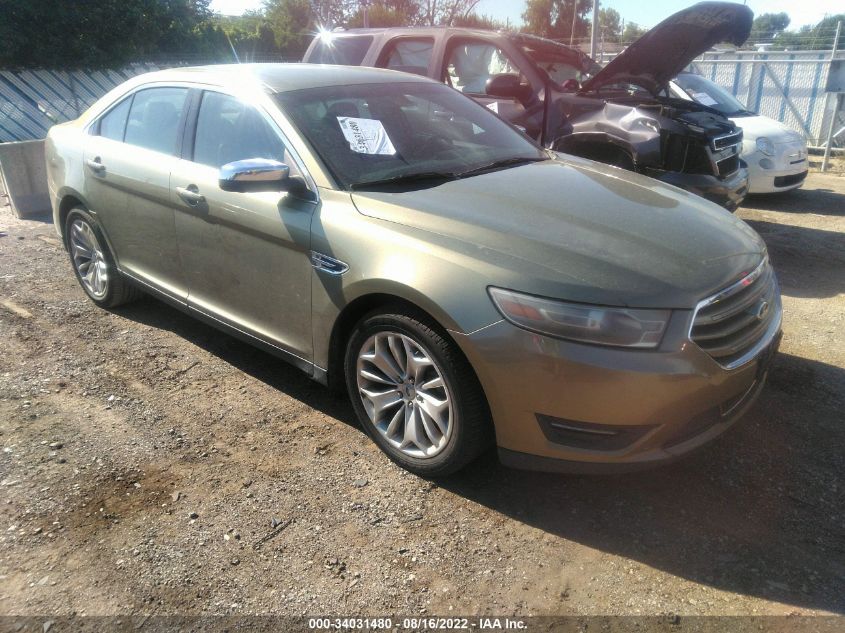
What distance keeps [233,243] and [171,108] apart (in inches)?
45.3

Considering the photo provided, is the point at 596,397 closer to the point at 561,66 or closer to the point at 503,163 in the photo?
the point at 503,163

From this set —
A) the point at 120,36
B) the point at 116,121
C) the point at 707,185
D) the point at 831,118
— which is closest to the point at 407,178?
the point at 116,121

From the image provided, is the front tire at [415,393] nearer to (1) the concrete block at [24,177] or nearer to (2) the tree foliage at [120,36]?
(1) the concrete block at [24,177]

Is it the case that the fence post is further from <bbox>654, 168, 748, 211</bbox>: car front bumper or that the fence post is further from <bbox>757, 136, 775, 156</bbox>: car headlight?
<bbox>654, 168, 748, 211</bbox>: car front bumper

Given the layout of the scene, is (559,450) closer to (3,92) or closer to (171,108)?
(171,108)

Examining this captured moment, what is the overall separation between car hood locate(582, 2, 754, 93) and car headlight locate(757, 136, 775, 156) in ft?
7.62

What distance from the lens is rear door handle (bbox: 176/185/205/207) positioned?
3.73m

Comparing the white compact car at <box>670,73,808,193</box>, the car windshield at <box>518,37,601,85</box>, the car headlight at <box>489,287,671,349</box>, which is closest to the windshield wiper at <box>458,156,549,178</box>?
the car headlight at <box>489,287,671,349</box>

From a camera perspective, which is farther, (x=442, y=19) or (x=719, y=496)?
(x=442, y=19)

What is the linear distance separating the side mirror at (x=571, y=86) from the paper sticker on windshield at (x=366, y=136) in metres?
3.48

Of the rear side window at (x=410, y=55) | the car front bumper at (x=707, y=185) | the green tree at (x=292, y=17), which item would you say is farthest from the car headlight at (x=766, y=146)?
the green tree at (x=292, y=17)

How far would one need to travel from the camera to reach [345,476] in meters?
3.15

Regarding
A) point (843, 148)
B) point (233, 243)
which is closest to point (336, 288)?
point (233, 243)

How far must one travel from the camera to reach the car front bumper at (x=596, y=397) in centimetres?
249
